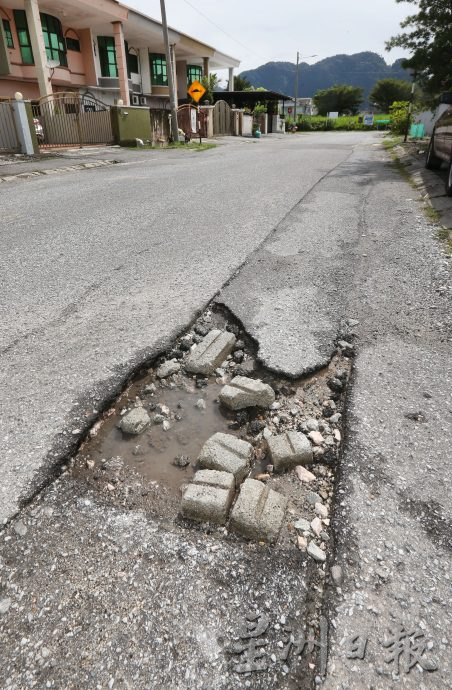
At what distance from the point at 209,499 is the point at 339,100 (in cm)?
9990

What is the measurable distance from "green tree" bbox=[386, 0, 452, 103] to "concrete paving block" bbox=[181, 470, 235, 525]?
48.7ft

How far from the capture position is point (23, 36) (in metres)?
20.4

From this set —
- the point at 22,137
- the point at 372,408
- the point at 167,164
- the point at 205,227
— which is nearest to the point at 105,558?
the point at 372,408

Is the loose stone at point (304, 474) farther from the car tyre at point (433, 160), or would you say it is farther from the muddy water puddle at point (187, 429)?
the car tyre at point (433, 160)

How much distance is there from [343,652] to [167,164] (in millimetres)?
12543

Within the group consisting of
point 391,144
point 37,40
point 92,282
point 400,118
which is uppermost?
point 37,40

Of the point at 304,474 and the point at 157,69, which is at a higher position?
the point at 157,69

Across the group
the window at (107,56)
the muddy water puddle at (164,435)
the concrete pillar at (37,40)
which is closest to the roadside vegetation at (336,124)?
the window at (107,56)

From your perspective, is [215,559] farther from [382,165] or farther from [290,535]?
[382,165]

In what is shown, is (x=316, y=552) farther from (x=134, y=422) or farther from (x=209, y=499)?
(x=134, y=422)

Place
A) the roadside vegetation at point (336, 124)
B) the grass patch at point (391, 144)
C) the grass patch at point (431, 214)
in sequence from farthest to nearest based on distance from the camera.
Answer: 1. the roadside vegetation at point (336, 124)
2. the grass patch at point (391, 144)
3. the grass patch at point (431, 214)

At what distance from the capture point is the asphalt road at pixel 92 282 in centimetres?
213

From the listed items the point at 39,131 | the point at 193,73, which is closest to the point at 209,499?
the point at 39,131

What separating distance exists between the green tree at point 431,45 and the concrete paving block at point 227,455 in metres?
14.6
